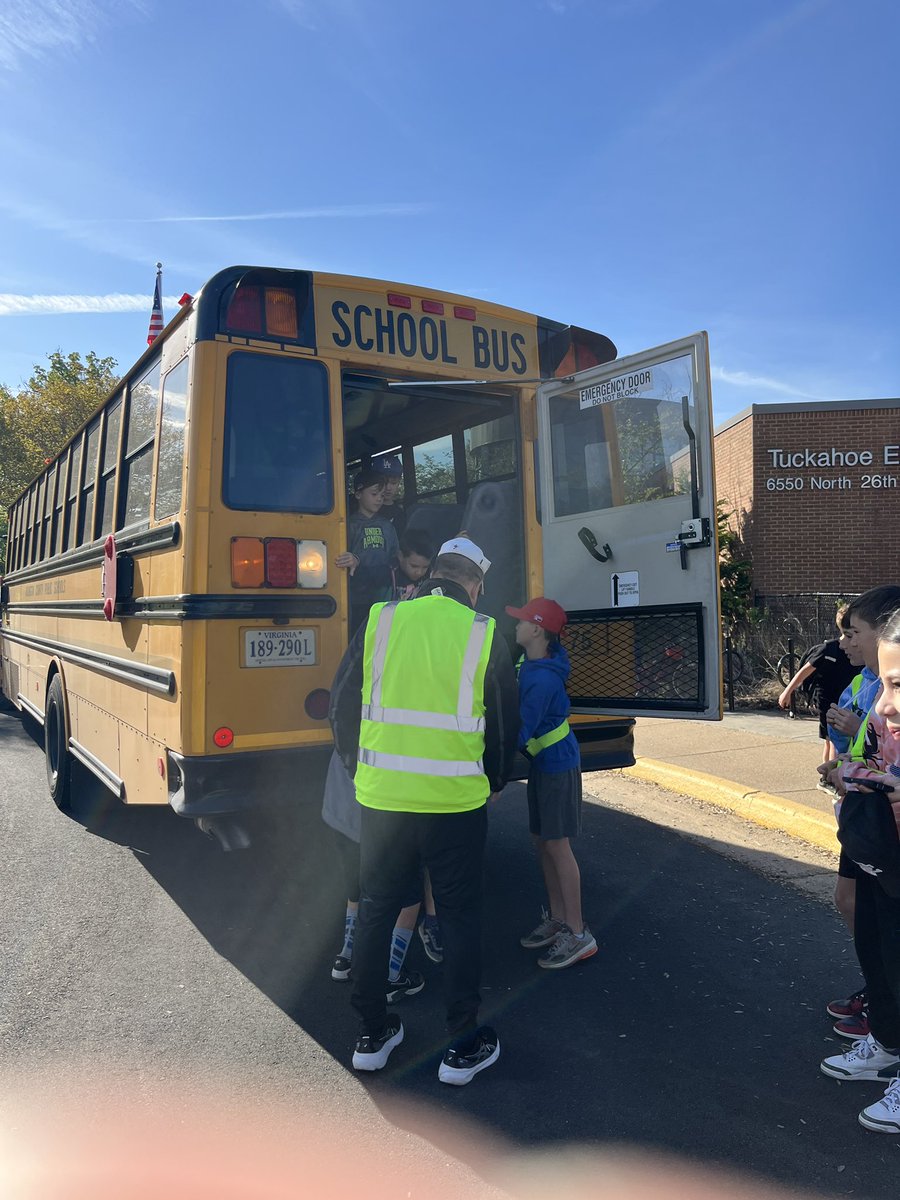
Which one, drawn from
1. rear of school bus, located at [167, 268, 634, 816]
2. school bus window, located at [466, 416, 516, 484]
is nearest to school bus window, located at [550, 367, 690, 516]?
school bus window, located at [466, 416, 516, 484]

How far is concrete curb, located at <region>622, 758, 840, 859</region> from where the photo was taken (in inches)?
222

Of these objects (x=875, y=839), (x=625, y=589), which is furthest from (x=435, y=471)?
(x=875, y=839)

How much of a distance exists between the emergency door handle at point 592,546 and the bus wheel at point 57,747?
4244 millimetres

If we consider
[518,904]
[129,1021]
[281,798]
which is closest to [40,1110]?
[129,1021]

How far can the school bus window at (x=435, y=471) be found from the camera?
639 cm

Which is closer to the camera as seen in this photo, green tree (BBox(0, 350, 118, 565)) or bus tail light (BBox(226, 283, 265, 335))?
bus tail light (BBox(226, 283, 265, 335))

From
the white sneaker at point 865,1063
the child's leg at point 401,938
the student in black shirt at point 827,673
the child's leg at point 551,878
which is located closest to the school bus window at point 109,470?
the child's leg at point 401,938

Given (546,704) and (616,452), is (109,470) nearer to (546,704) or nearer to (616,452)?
(616,452)

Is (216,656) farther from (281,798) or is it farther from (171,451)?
(171,451)

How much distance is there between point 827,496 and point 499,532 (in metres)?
11.5

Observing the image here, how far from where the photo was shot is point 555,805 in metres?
3.99

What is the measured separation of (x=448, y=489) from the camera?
21.2 ft

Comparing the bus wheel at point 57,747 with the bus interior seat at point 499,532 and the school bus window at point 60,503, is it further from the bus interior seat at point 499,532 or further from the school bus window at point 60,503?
the bus interior seat at point 499,532

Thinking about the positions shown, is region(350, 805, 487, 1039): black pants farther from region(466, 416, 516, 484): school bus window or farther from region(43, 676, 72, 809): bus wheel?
region(43, 676, 72, 809): bus wheel
